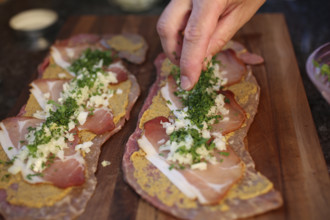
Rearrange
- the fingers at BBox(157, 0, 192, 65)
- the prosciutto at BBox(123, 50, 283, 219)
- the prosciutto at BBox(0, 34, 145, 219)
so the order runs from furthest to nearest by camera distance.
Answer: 1. the fingers at BBox(157, 0, 192, 65)
2. the prosciutto at BBox(0, 34, 145, 219)
3. the prosciutto at BBox(123, 50, 283, 219)

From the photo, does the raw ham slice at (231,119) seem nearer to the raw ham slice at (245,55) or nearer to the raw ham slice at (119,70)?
the raw ham slice at (245,55)

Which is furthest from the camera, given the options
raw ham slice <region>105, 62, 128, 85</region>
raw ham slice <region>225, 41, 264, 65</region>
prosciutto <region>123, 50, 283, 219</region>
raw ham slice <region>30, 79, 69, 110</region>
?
raw ham slice <region>225, 41, 264, 65</region>

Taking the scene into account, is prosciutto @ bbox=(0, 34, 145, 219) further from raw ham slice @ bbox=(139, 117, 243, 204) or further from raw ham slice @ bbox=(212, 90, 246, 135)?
raw ham slice @ bbox=(212, 90, 246, 135)

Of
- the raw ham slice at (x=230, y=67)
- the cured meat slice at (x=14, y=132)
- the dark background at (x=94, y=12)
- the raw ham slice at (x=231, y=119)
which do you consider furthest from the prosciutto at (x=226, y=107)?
the cured meat slice at (x=14, y=132)

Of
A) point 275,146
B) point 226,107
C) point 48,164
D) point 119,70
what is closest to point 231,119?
point 226,107

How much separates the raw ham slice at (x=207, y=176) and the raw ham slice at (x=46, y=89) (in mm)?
1270

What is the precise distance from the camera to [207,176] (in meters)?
2.64

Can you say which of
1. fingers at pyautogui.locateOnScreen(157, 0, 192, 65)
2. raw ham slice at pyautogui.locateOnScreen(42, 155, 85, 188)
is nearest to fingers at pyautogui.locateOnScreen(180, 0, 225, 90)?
fingers at pyautogui.locateOnScreen(157, 0, 192, 65)

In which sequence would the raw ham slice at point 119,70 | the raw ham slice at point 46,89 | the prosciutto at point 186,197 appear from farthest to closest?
1. the raw ham slice at point 119,70
2. the raw ham slice at point 46,89
3. the prosciutto at point 186,197

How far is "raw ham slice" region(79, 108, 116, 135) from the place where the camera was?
3186 millimetres

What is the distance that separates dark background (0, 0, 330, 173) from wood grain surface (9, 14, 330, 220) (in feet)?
0.77

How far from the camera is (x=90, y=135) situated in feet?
10.4

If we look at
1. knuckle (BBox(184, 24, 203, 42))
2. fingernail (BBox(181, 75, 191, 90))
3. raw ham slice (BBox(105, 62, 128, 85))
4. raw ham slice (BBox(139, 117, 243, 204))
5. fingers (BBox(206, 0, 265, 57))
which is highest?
knuckle (BBox(184, 24, 203, 42))

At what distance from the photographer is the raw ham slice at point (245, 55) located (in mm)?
3875
